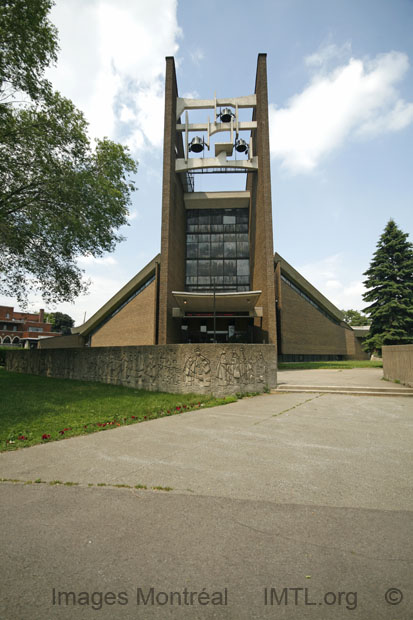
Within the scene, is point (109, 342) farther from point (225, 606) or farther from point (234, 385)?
point (225, 606)

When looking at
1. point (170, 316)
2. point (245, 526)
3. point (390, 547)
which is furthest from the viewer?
point (170, 316)

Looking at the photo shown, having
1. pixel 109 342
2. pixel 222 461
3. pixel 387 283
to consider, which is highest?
pixel 387 283

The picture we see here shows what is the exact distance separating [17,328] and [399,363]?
78742 millimetres

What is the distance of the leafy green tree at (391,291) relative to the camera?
23.1 meters

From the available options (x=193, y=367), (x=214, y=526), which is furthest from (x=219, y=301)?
(x=214, y=526)

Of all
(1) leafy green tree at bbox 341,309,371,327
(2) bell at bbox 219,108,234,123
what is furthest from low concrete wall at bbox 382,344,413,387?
(1) leafy green tree at bbox 341,309,371,327

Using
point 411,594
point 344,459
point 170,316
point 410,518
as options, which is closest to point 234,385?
point 344,459

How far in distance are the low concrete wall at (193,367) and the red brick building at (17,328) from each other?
63201 millimetres

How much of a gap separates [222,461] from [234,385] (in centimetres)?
704

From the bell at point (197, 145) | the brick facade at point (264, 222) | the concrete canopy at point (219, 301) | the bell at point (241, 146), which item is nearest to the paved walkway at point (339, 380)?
the brick facade at point (264, 222)

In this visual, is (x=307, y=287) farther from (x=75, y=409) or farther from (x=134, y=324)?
(x=75, y=409)

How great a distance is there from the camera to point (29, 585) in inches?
73.5

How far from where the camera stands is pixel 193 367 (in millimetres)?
11102

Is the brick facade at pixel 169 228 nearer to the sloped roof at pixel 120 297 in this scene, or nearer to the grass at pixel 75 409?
the sloped roof at pixel 120 297
